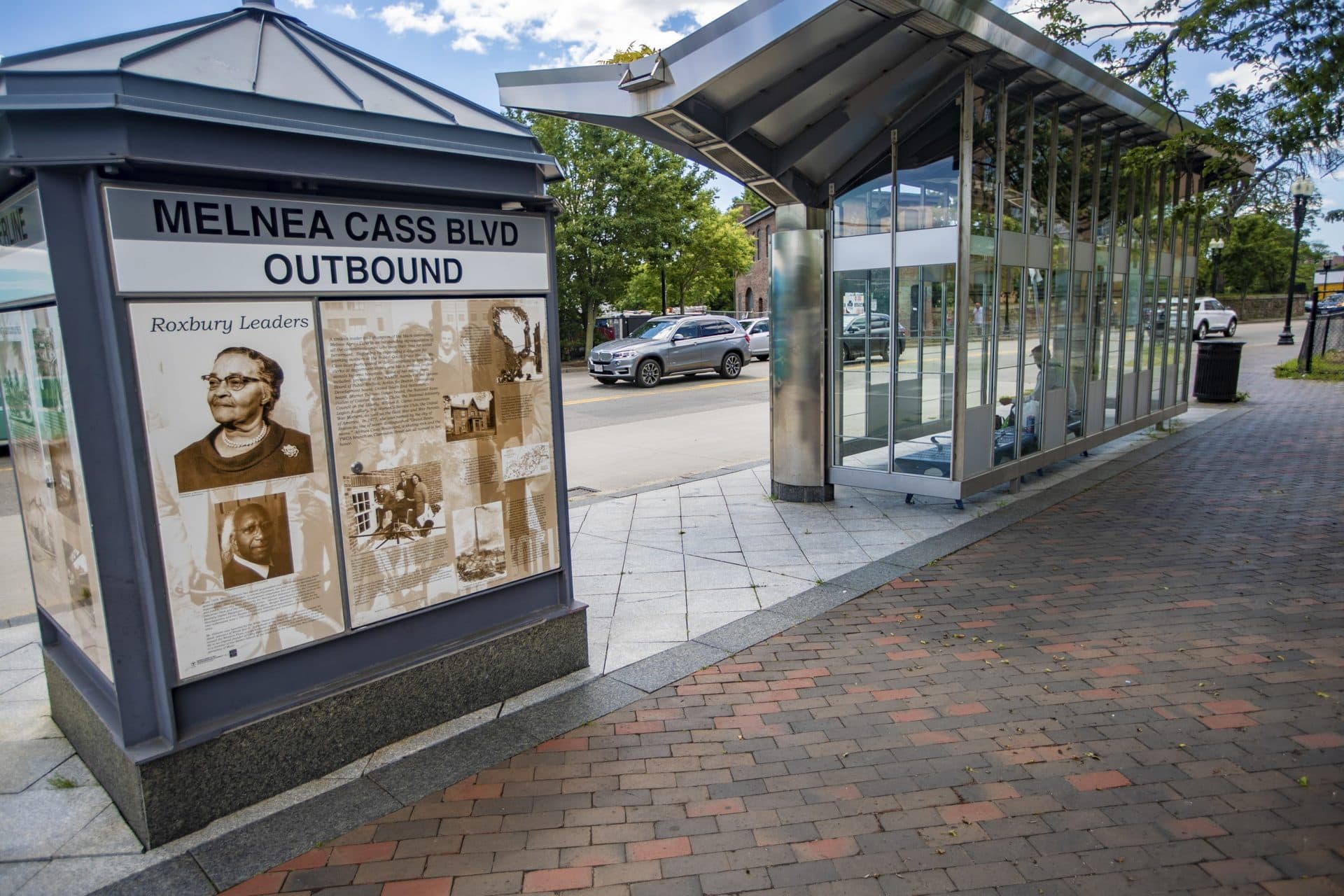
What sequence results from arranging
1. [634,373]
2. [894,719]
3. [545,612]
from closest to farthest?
[894,719] → [545,612] → [634,373]

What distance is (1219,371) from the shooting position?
1490cm

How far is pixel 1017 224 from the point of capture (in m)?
7.75

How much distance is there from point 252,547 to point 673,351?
60.6 feet

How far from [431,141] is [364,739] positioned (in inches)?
101

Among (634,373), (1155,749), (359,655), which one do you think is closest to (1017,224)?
(1155,749)

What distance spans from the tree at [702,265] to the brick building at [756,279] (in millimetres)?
6151

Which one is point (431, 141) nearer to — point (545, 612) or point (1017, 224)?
point (545, 612)

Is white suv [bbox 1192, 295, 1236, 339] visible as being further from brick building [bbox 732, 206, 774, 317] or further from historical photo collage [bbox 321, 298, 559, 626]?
historical photo collage [bbox 321, 298, 559, 626]

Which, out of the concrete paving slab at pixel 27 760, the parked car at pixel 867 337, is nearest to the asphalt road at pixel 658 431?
the parked car at pixel 867 337

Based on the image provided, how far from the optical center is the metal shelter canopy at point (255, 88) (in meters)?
2.72

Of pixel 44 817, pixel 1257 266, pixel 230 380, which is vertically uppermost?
pixel 1257 266

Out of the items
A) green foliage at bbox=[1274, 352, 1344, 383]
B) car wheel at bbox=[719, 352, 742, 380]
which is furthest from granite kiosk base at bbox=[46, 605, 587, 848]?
green foliage at bbox=[1274, 352, 1344, 383]

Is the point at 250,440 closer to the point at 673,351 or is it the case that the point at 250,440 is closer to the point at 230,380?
the point at 230,380

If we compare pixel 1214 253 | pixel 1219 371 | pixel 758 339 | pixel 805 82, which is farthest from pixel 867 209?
pixel 1214 253
